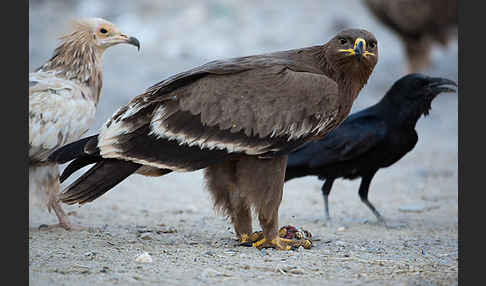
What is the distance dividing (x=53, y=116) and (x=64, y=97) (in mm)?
226

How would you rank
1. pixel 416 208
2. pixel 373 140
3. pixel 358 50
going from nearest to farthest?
pixel 358 50 → pixel 373 140 → pixel 416 208

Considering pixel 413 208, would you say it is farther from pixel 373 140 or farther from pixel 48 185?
pixel 48 185

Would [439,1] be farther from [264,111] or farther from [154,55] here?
[264,111]

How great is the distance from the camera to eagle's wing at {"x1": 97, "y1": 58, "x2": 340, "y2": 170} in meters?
4.49

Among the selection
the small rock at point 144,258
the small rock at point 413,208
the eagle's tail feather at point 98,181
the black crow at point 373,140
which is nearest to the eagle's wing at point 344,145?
the black crow at point 373,140

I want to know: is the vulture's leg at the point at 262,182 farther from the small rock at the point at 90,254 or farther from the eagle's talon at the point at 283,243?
the small rock at the point at 90,254

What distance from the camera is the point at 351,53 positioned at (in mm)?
4707

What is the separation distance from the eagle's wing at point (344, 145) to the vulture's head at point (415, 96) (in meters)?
0.27

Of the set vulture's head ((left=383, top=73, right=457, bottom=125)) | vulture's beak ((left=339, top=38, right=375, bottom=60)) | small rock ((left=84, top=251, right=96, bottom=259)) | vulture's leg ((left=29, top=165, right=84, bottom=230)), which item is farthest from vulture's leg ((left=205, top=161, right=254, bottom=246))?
vulture's head ((left=383, top=73, right=457, bottom=125))

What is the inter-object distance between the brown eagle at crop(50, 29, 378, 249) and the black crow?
187cm

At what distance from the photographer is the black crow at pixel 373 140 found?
6598 millimetres

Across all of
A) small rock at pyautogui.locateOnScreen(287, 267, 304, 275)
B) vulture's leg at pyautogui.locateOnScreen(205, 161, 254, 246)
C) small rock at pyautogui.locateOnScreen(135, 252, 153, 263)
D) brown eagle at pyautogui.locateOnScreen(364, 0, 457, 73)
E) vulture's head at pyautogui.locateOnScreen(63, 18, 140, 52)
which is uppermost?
brown eagle at pyautogui.locateOnScreen(364, 0, 457, 73)

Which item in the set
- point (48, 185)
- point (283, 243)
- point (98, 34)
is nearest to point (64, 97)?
point (48, 185)

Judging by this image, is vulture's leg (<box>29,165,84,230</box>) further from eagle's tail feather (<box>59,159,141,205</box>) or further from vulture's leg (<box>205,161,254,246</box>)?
vulture's leg (<box>205,161,254,246</box>)
